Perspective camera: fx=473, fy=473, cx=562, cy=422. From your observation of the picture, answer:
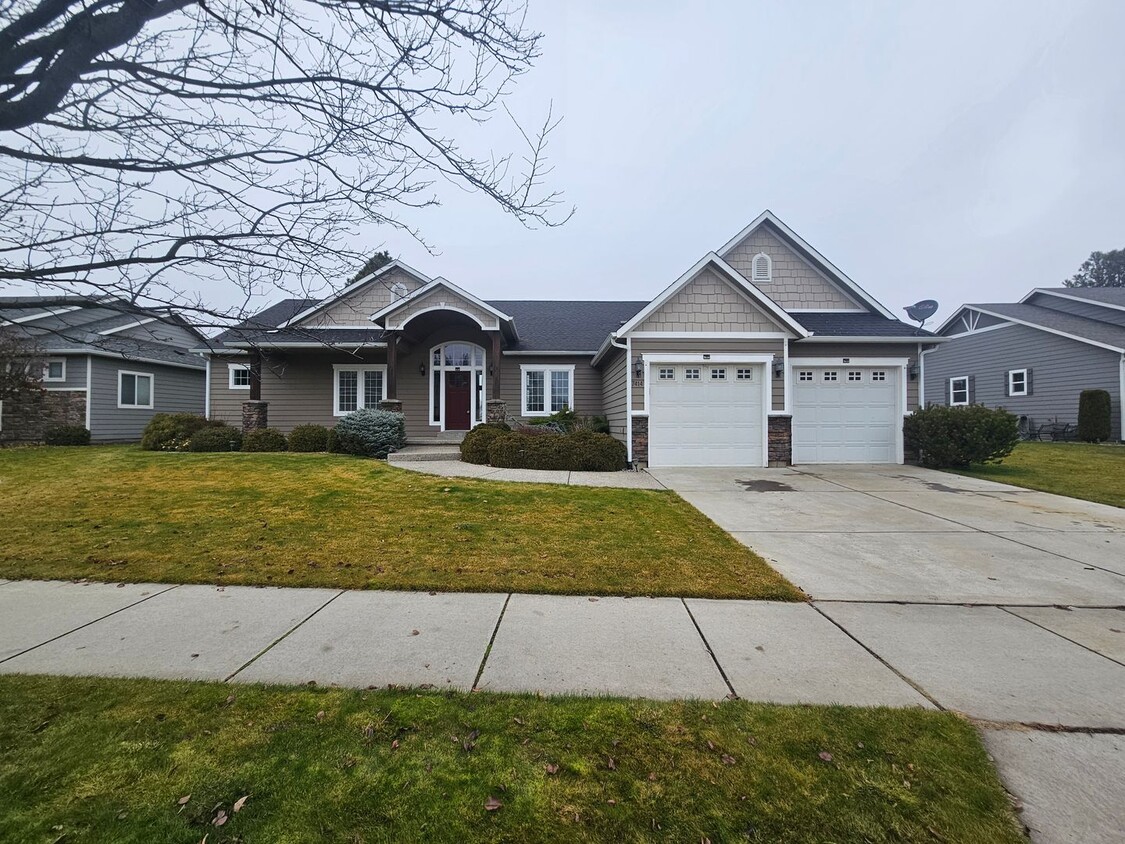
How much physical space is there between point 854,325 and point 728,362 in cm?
487

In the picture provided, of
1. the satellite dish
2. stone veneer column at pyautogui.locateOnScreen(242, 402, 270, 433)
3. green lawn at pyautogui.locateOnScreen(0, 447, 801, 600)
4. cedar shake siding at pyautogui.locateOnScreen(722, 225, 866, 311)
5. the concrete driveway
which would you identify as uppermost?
cedar shake siding at pyautogui.locateOnScreen(722, 225, 866, 311)

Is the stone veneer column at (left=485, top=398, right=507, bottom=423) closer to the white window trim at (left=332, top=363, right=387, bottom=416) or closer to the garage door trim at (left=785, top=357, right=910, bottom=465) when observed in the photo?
the white window trim at (left=332, top=363, right=387, bottom=416)

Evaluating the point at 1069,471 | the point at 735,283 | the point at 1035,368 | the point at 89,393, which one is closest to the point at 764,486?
the point at 735,283

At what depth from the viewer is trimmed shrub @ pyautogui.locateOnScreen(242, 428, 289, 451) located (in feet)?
45.4

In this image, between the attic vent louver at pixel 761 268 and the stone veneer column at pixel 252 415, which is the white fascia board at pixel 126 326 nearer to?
Answer: the stone veneer column at pixel 252 415

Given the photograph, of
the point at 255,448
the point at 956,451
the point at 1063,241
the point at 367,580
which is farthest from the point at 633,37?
the point at 1063,241

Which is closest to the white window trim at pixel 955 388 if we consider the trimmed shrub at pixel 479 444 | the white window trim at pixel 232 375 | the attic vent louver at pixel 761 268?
the attic vent louver at pixel 761 268

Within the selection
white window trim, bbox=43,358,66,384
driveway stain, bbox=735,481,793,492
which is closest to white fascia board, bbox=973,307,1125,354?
driveway stain, bbox=735,481,793,492

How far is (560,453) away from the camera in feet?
37.4

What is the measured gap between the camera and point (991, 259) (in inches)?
1602

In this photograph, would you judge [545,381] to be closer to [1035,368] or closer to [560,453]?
[560,453]

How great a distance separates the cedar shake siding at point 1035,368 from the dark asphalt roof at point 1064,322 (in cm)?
35

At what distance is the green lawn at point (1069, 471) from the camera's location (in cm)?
897

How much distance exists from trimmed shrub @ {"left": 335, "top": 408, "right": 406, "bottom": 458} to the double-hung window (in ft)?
36.5
